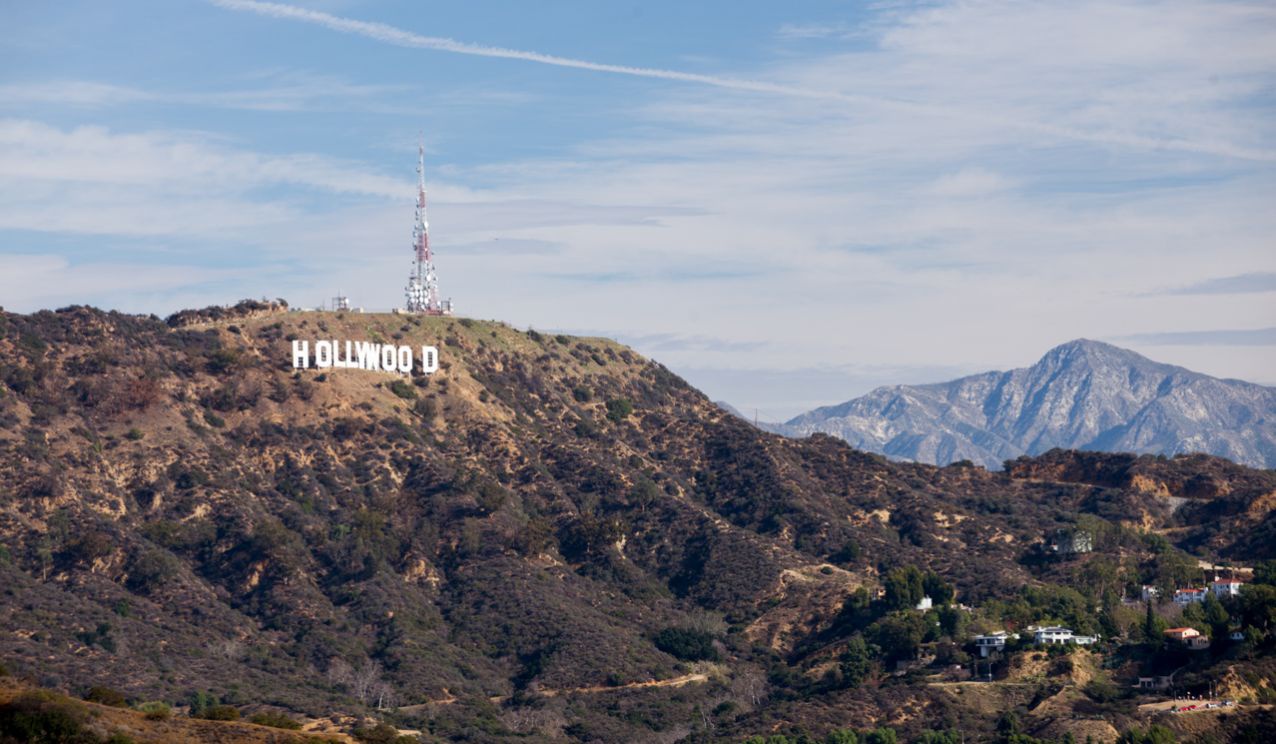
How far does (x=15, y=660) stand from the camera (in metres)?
160

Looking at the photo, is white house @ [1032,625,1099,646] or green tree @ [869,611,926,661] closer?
white house @ [1032,625,1099,646]

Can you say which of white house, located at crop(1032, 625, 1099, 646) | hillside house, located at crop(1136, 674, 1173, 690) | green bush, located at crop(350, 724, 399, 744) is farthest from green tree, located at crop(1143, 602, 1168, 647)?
green bush, located at crop(350, 724, 399, 744)

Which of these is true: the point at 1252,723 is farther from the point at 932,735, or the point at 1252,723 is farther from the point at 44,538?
the point at 44,538

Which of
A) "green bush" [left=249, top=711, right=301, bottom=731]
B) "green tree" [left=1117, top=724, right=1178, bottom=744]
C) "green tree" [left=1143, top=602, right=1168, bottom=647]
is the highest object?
→ "green bush" [left=249, top=711, right=301, bottom=731]

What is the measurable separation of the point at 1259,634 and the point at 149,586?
10361 cm

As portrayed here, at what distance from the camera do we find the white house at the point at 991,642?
18425 cm

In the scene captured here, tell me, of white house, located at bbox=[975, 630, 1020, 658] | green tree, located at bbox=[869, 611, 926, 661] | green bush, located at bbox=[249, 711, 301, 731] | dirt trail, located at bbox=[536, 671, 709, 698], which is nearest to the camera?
green bush, located at bbox=[249, 711, 301, 731]

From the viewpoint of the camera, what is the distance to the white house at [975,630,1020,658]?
184250mm

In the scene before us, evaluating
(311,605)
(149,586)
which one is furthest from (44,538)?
(311,605)

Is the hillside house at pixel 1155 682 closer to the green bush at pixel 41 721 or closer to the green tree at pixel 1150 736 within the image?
the green tree at pixel 1150 736

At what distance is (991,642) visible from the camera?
185 meters

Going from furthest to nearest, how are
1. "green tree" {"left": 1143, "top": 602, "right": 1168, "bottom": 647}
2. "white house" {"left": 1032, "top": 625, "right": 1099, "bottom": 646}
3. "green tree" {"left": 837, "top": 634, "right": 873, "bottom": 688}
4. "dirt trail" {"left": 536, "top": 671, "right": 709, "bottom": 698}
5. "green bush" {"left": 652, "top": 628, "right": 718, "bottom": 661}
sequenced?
1. "green bush" {"left": 652, "top": 628, "right": 718, "bottom": 661}
2. "dirt trail" {"left": 536, "top": 671, "right": 709, "bottom": 698}
3. "white house" {"left": 1032, "top": 625, "right": 1099, "bottom": 646}
4. "green tree" {"left": 837, "top": 634, "right": 873, "bottom": 688}
5. "green tree" {"left": 1143, "top": 602, "right": 1168, "bottom": 647}

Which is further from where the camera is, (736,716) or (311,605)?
(311,605)

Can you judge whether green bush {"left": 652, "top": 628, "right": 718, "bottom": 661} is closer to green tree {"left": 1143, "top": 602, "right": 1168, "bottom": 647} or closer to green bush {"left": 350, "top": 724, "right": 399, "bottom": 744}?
green tree {"left": 1143, "top": 602, "right": 1168, "bottom": 647}
